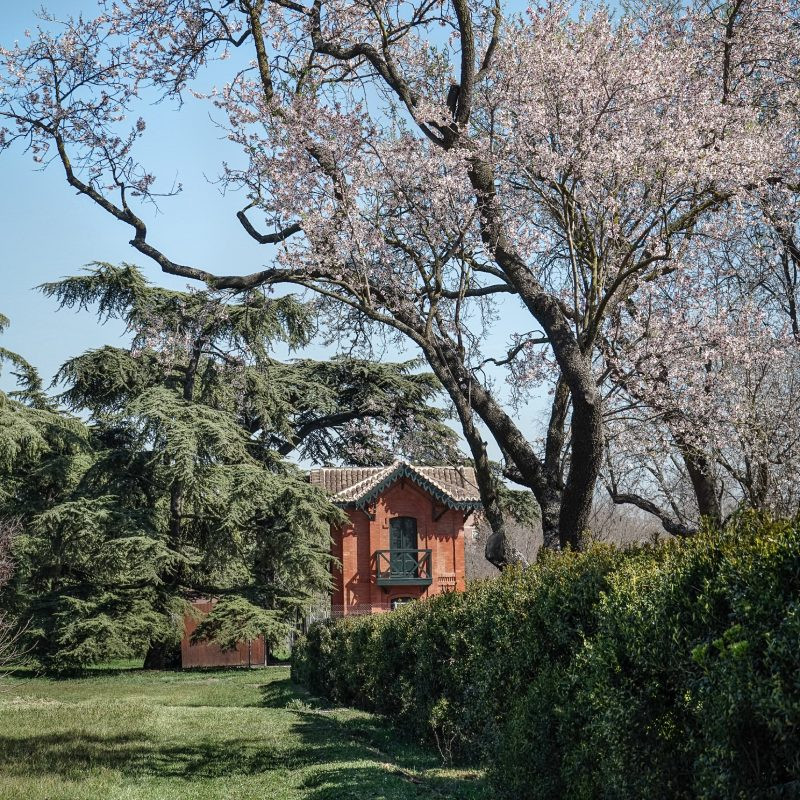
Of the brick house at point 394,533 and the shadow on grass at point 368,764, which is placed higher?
the brick house at point 394,533

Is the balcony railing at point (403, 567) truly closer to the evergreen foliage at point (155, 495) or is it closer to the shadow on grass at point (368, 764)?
the evergreen foliage at point (155, 495)

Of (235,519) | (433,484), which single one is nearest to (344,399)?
(433,484)

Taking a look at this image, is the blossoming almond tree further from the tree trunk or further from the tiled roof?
the tiled roof

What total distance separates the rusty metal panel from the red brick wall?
4.02 m

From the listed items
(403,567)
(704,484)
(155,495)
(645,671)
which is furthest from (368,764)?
(403,567)

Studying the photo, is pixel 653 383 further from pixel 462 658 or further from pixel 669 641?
pixel 669 641

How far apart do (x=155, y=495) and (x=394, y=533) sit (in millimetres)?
11139

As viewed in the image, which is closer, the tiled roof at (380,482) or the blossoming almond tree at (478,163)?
the blossoming almond tree at (478,163)

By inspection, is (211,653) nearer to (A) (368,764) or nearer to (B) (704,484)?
(B) (704,484)

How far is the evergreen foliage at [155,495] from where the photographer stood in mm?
27297

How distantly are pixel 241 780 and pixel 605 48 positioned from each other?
9036 mm

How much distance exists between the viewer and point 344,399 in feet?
114

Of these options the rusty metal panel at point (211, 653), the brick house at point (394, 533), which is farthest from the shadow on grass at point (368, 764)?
the brick house at point (394, 533)

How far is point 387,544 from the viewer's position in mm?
36938
